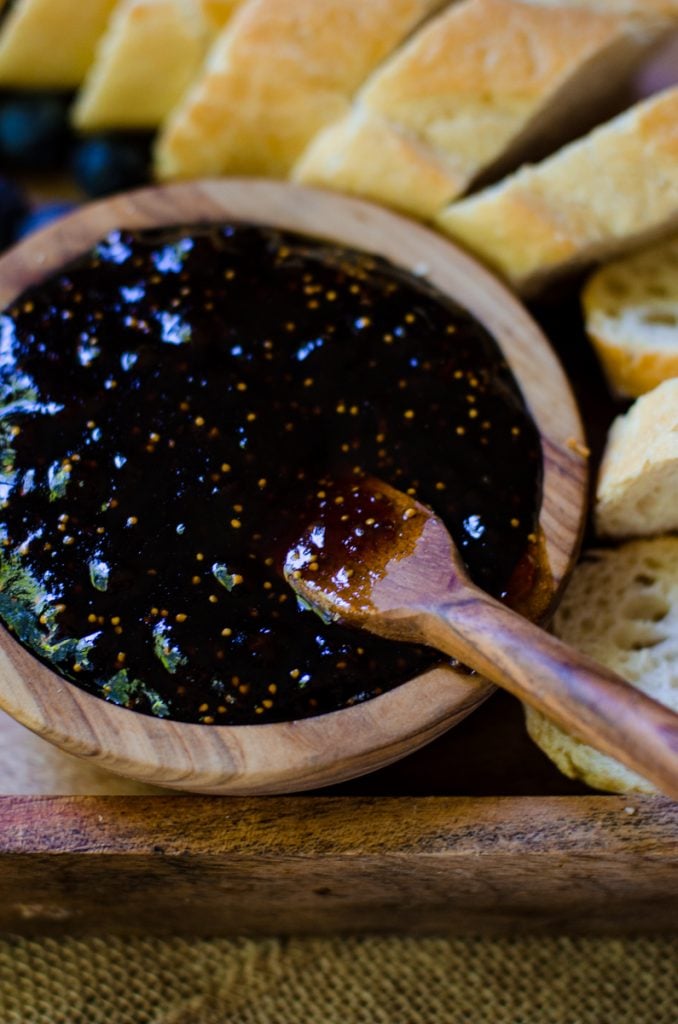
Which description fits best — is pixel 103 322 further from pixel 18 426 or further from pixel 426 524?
pixel 426 524

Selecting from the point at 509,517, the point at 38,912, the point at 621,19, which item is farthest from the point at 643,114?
the point at 38,912

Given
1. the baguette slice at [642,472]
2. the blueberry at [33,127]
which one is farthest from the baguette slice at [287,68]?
the baguette slice at [642,472]

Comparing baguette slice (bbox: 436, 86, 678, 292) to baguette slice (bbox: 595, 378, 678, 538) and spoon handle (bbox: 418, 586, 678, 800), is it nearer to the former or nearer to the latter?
baguette slice (bbox: 595, 378, 678, 538)

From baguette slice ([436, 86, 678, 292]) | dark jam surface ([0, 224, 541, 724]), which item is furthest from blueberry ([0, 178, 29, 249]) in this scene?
baguette slice ([436, 86, 678, 292])

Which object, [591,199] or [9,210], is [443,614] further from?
[9,210]

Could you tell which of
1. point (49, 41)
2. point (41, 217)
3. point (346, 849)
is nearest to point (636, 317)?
point (346, 849)

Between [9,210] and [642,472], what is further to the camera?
[9,210]
